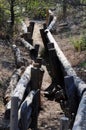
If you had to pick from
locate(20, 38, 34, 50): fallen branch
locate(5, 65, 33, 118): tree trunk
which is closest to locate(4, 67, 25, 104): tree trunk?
locate(5, 65, 33, 118): tree trunk

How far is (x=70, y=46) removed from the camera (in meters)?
14.9

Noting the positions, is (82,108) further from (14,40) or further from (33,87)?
(14,40)

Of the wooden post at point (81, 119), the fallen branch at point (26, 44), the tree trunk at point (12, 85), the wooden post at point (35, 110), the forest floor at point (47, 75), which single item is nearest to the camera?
the wooden post at point (81, 119)

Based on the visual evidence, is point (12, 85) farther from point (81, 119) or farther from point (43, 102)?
point (81, 119)

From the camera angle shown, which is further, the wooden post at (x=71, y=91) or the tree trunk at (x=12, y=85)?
the tree trunk at (x=12, y=85)

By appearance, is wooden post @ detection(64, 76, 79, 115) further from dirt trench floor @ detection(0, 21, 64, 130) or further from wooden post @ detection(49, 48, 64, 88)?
wooden post @ detection(49, 48, 64, 88)

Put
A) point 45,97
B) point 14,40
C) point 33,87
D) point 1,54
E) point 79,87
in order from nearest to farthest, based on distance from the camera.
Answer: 1. point 79,87
2. point 33,87
3. point 45,97
4. point 1,54
5. point 14,40

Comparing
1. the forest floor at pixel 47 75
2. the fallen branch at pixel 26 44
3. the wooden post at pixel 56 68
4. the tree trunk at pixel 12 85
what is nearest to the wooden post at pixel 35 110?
the forest floor at pixel 47 75

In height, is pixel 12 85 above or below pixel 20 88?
below

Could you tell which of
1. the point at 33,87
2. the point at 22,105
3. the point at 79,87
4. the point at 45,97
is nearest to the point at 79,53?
the point at 45,97

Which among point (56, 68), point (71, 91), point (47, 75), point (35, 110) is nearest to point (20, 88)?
point (35, 110)

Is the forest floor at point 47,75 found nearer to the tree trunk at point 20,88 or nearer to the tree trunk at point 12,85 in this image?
the tree trunk at point 12,85

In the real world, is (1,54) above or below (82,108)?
below

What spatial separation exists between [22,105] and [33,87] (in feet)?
6.14
